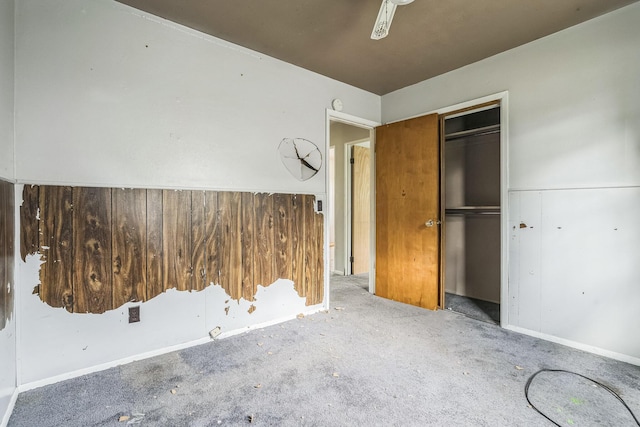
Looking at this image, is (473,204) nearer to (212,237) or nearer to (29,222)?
(212,237)

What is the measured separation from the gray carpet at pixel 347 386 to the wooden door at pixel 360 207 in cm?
233

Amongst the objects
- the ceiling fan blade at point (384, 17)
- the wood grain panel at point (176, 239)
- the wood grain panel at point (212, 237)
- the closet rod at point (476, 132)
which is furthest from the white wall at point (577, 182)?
the wood grain panel at point (176, 239)

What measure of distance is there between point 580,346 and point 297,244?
7.93 ft

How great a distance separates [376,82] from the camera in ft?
11.4

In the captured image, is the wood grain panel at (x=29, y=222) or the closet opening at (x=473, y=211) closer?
the wood grain panel at (x=29, y=222)

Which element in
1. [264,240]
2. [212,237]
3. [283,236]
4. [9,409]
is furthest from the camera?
[283,236]

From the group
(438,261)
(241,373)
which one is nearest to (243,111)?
(241,373)

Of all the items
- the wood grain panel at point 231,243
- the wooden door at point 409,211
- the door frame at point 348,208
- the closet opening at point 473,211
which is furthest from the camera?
the door frame at point 348,208

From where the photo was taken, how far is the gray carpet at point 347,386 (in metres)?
1.57

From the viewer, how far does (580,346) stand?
2.35 metres

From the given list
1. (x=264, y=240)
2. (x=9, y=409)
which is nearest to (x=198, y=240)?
(x=264, y=240)

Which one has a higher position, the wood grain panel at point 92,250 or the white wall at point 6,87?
the white wall at point 6,87

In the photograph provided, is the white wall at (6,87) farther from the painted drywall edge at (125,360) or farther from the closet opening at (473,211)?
the closet opening at (473,211)

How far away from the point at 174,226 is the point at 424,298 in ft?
8.39
